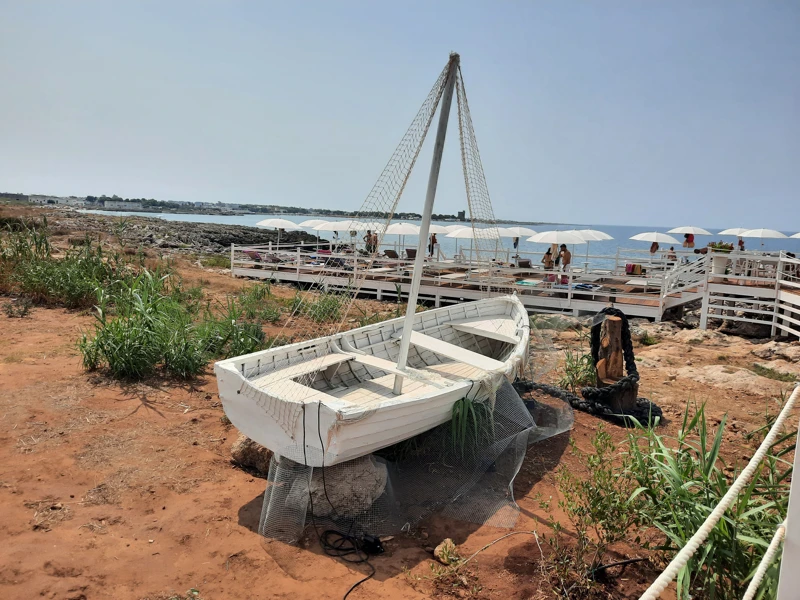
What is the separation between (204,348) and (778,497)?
6868 mm

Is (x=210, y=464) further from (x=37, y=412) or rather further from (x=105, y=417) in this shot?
(x=37, y=412)

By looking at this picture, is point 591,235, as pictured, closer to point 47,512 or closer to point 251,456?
point 251,456

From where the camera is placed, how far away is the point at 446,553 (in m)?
4.10

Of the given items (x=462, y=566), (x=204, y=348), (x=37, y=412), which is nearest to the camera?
(x=462, y=566)

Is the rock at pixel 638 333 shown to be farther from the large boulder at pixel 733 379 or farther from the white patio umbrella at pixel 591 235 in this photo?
the white patio umbrella at pixel 591 235

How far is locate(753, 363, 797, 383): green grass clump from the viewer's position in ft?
31.6

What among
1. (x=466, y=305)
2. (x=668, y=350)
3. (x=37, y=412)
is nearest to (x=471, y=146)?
(x=466, y=305)

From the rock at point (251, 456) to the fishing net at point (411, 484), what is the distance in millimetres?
677

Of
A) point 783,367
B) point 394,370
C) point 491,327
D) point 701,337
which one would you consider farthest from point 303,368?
point 701,337

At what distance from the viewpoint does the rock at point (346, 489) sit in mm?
4605

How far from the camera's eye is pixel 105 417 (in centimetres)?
611

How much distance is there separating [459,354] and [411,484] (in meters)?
1.96

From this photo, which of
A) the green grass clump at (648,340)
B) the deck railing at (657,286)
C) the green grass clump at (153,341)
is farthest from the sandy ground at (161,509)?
the deck railing at (657,286)

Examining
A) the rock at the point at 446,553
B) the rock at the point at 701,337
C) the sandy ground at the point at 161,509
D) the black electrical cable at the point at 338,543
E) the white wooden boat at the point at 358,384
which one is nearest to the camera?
the sandy ground at the point at 161,509
